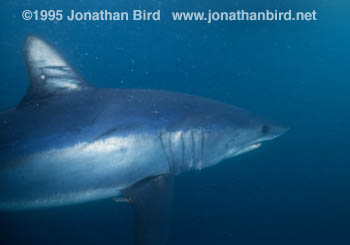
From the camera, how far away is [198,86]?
96.3 feet

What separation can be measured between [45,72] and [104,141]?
0.96 metres

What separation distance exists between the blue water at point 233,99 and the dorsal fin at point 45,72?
30cm

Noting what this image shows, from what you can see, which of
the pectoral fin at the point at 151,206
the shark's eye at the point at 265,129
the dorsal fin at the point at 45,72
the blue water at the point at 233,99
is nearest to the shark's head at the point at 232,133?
the shark's eye at the point at 265,129

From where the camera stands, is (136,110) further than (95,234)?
No

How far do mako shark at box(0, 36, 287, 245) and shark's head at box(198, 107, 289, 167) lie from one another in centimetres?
1

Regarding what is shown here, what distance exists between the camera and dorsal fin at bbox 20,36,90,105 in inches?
96.9

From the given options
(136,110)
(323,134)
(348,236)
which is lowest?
(348,236)

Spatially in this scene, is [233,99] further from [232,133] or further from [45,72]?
[45,72]

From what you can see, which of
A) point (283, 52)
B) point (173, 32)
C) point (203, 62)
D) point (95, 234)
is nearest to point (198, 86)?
point (203, 62)

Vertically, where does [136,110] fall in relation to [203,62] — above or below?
below

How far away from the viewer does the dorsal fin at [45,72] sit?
246 centimetres

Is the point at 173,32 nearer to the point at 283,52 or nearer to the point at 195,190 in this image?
the point at 283,52

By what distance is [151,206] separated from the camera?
2.38 m

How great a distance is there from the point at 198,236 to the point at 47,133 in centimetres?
519
